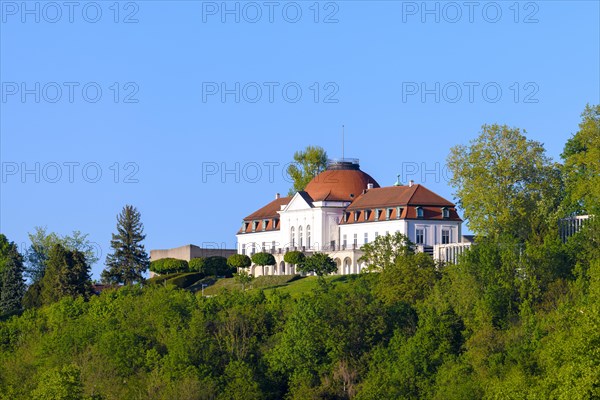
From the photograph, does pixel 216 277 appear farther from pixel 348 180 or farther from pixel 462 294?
pixel 462 294

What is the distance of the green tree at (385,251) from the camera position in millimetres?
103188

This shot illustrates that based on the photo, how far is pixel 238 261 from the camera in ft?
411

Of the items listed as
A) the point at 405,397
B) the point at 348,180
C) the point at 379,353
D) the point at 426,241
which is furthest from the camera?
the point at 348,180

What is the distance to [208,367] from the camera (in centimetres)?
8725

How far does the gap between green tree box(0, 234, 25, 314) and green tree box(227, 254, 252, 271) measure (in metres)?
15.9

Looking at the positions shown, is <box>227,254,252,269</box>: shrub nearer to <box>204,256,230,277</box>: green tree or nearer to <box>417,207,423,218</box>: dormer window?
<box>204,256,230,277</box>: green tree

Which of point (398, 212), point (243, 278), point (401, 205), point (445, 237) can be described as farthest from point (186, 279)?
point (445, 237)

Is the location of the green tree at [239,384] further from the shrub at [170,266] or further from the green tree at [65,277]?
the shrub at [170,266]

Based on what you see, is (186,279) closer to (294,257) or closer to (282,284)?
(294,257)

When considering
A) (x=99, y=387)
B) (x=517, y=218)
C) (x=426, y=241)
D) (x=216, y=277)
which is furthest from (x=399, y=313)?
(x=216, y=277)

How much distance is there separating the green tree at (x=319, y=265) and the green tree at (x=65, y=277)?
→ 15.6 metres

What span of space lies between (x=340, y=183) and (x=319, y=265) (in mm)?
14470

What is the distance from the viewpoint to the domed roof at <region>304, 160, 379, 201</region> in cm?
12712

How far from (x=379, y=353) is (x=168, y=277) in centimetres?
3955
